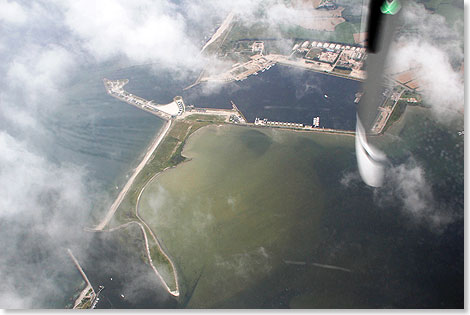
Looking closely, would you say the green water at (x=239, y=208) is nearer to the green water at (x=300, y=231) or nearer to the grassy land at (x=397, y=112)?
the green water at (x=300, y=231)

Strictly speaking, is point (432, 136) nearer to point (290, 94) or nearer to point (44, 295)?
point (290, 94)

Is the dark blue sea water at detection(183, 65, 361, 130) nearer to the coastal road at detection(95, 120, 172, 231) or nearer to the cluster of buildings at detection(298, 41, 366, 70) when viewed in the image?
the cluster of buildings at detection(298, 41, 366, 70)

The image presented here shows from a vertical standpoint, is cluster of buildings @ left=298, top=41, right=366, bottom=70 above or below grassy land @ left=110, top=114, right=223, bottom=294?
above

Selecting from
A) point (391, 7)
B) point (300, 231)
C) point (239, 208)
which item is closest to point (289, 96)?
point (239, 208)

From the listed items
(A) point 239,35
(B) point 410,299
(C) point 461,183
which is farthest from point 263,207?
(A) point 239,35

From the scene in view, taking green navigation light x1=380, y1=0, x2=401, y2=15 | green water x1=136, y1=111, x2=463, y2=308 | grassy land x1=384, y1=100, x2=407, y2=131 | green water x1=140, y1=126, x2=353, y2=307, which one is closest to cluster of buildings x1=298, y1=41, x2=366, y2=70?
grassy land x1=384, y1=100, x2=407, y2=131

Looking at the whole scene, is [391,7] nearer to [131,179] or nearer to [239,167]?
[239,167]
